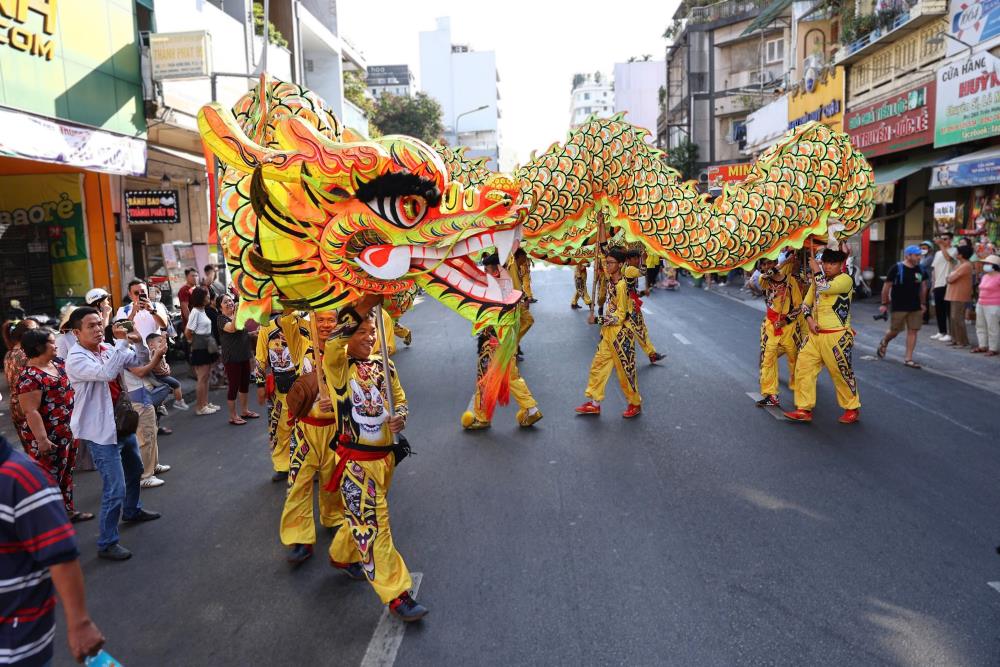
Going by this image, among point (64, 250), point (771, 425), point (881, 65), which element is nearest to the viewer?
point (771, 425)

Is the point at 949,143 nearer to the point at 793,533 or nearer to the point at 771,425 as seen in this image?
the point at 771,425

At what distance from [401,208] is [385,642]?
88.3 inches

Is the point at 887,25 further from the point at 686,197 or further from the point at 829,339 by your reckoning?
the point at 686,197

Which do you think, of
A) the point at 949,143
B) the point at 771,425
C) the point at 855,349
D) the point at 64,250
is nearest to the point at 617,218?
the point at 771,425

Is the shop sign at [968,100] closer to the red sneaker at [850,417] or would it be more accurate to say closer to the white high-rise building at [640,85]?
the red sneaker at [850,417]

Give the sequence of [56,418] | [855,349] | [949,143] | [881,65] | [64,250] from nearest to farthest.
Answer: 1. [56,418]
2. [855,349]
3. [64,250]
4. [949,143]
5. [881,65]

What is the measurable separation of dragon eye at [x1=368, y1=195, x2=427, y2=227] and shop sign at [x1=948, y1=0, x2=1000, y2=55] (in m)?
14.5

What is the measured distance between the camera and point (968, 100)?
1477 centimetres

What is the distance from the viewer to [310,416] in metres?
4.84

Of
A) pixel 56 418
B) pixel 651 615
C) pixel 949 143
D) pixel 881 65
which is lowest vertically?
pixel 651 615

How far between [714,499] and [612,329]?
2677 mm

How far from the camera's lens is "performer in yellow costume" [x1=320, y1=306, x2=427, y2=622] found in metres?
4.00

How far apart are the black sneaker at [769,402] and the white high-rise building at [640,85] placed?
61.5m

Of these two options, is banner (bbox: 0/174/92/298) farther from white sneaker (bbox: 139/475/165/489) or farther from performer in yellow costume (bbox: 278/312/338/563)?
performer in yellow costume (bbox: 278/312/338/563)
